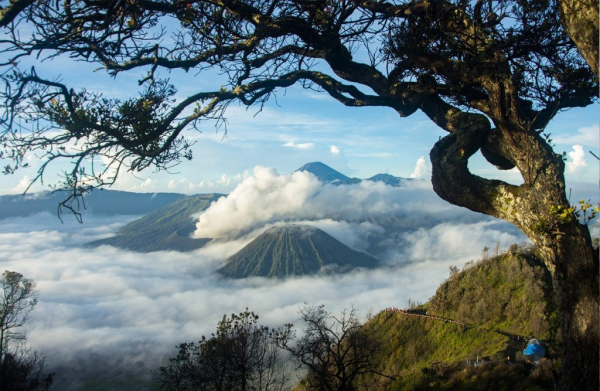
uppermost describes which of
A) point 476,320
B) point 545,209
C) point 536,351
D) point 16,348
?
point 545,209

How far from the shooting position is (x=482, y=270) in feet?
117

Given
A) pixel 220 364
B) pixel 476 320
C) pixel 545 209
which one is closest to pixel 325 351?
pixel 220 364

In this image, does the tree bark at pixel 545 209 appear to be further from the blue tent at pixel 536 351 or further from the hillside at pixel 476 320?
the hillside at pixel 476 320

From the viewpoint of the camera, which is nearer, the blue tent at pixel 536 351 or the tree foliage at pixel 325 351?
the tree foliage at pixel 325 351

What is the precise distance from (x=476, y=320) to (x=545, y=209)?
2997 centimetres

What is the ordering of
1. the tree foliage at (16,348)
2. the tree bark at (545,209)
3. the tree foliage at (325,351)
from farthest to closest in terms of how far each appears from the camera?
the tree foliage at (16,348)
the tree foliage at (325,351)
the tree bark at (545,209)

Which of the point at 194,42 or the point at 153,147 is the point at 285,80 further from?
the point at 153,147

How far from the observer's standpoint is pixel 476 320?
3027cm

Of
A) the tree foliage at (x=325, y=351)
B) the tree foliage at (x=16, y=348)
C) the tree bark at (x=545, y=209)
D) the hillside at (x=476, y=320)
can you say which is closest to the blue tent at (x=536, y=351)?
the hillside at (x=476, y=320)

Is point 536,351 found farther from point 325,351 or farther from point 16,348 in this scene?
point 16,348

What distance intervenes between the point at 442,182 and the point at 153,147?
14.5 ft

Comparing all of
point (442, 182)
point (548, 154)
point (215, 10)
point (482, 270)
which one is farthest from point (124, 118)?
point (482, 270)

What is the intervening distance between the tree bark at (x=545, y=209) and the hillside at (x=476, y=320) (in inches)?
714

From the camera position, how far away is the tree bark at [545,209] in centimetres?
385
